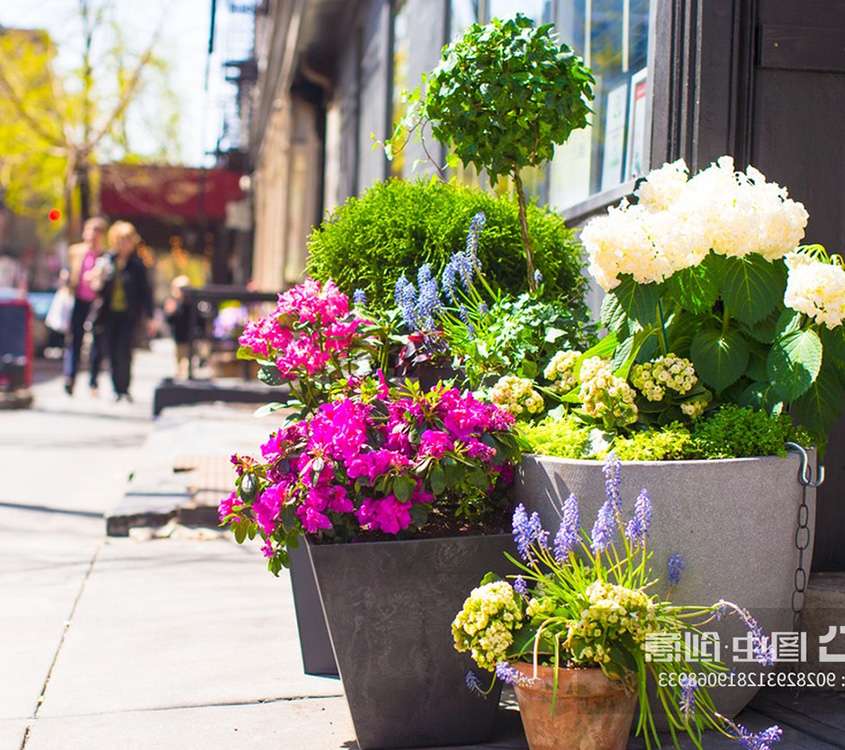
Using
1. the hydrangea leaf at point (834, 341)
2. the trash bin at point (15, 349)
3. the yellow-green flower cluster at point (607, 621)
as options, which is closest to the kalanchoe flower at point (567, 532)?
the yellow-green flower cluster at point (607, 621)

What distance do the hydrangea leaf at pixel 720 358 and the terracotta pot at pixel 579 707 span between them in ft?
2.95

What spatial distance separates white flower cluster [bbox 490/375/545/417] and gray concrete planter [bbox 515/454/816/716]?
294 millimetres

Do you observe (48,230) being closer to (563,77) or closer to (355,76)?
(355,76)

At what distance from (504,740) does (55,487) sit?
538 centimetres

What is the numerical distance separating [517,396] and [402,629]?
30.2 inches

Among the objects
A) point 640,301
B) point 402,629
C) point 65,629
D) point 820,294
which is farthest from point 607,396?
point 65,629

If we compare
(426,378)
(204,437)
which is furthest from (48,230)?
(426,378)

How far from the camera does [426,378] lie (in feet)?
11.9

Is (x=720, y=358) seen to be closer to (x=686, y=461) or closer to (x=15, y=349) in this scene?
(x=686, y=461)

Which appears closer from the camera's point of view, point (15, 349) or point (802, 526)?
point (802, 526)

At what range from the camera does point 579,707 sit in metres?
2.58

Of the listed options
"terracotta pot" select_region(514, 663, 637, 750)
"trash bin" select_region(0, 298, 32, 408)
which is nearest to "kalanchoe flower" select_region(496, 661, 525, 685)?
"terracotta pot" select_region(514, 663, 637, 750)

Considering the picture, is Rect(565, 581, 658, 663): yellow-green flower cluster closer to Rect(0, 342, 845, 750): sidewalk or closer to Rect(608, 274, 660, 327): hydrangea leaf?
Rect(0, 342, 845, 750): sidewalk

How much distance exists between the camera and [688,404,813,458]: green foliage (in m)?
2.89
